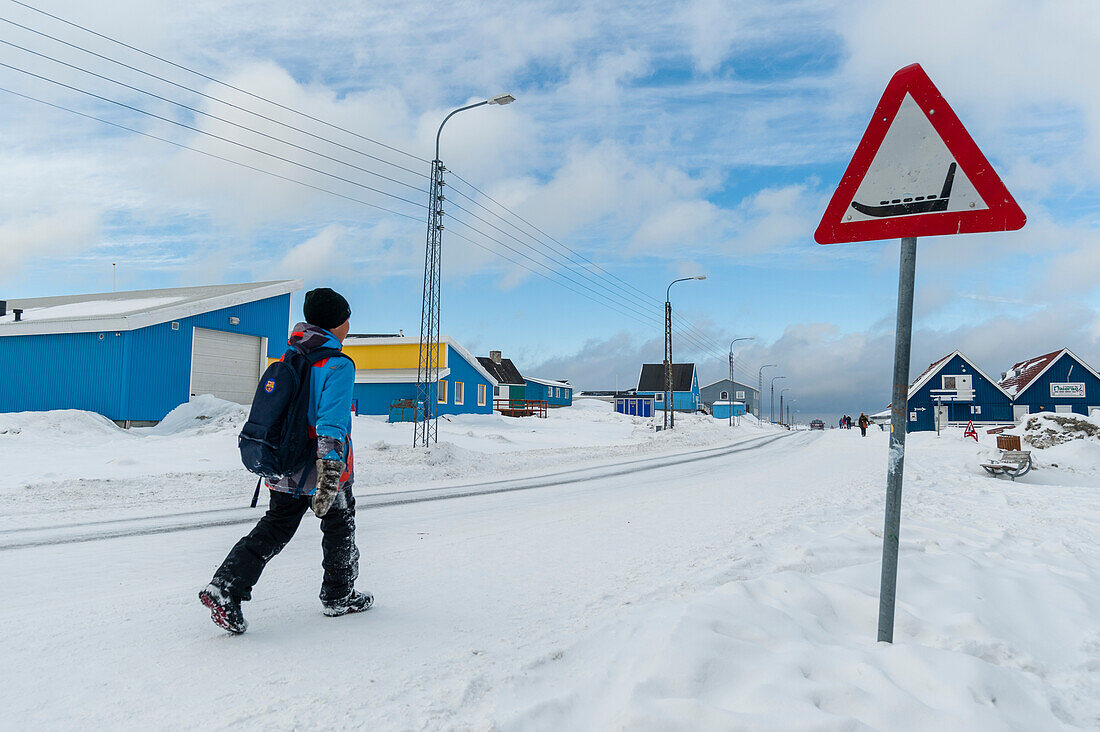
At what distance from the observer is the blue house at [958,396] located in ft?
169

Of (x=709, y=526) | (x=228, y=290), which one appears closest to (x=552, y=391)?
(x=228, y=290)

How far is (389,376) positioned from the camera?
35.3 meters

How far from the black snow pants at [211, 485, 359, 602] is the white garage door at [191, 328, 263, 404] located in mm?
21369

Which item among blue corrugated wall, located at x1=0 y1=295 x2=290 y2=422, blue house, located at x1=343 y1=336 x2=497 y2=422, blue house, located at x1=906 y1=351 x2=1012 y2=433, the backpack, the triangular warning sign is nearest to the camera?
the triangular warning sign

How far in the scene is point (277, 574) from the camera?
461cm

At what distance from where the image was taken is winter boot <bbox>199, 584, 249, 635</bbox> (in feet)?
10.6

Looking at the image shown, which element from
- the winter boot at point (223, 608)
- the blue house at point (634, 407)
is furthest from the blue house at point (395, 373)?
the blue house at point (634, 407)

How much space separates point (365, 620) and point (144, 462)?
11.3 meters

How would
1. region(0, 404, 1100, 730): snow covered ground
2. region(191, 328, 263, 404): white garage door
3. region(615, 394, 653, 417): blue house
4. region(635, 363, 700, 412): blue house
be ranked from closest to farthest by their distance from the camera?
region(0, 404, 1100, 730): snow covered ground < region(191, 328, 263, 404): white garage door < region(615, 394, 653, 417): blue house < region(635, 363, 700, 412): blue house

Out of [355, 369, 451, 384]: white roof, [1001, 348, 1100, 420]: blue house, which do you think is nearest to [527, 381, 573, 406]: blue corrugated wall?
[355, 369, 451, 384]: white roof

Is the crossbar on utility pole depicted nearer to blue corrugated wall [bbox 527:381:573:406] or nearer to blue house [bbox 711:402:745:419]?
blue corrugated wall [bbox 527:381:573:406]

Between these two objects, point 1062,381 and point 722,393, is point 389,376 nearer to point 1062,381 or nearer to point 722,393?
point 1062,381

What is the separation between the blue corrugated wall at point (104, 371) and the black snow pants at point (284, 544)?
20.0m

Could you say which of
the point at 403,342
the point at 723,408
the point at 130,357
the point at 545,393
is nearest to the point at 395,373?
the point at 403,342
